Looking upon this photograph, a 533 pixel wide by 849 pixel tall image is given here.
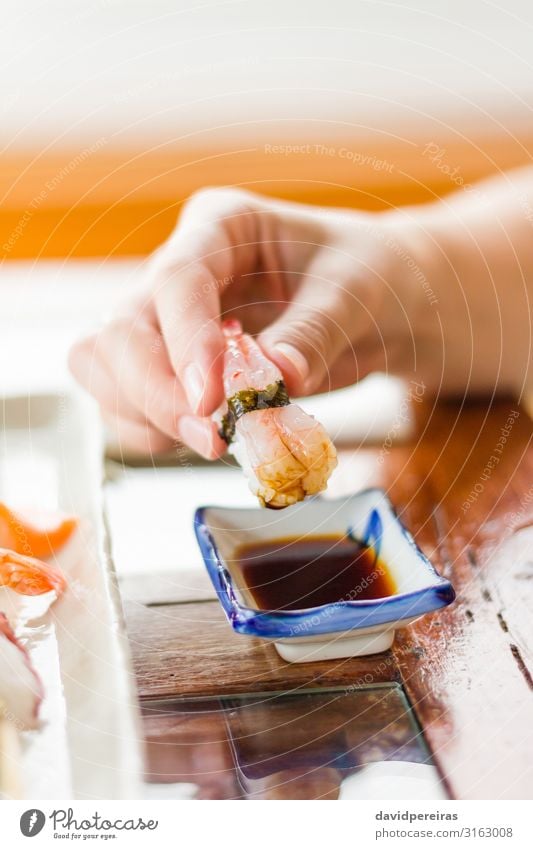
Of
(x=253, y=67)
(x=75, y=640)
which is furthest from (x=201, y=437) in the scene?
(x=253, y=67)

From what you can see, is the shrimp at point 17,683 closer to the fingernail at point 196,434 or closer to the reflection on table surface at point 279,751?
the reflection on table surface at point 279,751

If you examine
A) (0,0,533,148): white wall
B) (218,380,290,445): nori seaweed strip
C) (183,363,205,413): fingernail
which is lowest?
(183,363,205,413): fingernail

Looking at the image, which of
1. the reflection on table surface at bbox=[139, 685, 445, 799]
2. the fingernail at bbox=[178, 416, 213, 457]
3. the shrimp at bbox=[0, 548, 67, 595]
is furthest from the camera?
the fingernail at bbox=[178, 416, 213, 457]

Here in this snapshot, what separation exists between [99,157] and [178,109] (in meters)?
0.09

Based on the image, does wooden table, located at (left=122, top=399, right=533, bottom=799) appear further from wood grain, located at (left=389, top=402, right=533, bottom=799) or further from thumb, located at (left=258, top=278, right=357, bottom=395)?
thumb, located at (left=258, top=278, right=357, bottom=395)

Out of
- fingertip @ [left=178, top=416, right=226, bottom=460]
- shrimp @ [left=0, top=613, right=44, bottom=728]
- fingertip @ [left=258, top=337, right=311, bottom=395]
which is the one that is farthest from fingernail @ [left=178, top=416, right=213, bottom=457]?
shrimp @ [left=0, top=613, right=44, bottom=728]

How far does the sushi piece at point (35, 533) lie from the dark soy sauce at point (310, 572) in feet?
0.51

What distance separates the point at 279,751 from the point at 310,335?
317 mm

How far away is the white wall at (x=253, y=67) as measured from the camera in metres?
0.83

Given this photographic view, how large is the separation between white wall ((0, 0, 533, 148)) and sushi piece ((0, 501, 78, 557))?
360mm

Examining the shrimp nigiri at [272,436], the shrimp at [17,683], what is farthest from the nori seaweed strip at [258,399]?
the shrimp at [17,683]

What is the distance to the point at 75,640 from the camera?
63cm

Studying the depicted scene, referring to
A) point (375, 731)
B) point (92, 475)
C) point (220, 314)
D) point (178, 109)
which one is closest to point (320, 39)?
point (178, 109)

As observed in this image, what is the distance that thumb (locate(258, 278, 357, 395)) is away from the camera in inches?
27.4
